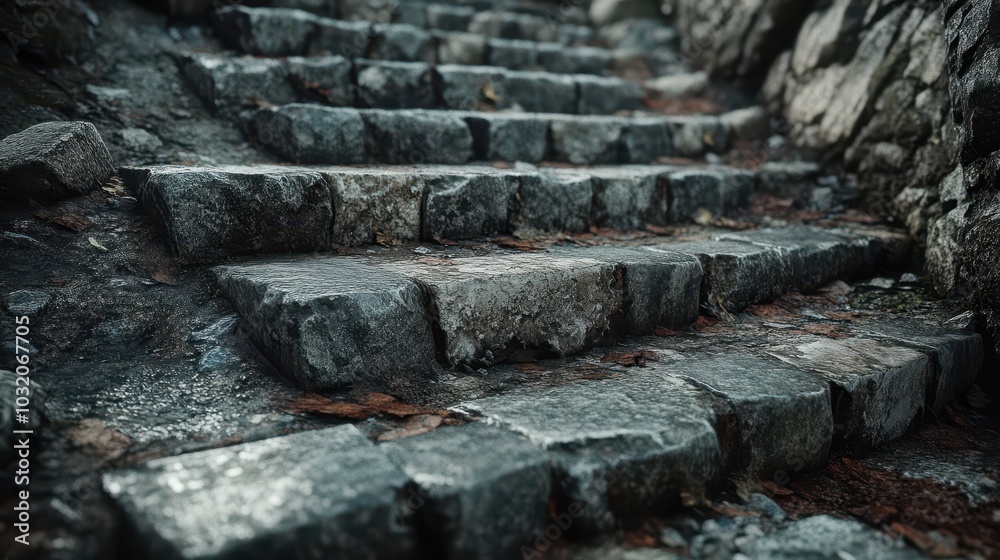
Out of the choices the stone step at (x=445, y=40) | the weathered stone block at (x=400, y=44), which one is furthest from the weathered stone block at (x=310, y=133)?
the weathered stone block at (x=400, y=44)

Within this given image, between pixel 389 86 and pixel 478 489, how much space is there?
3.11 m

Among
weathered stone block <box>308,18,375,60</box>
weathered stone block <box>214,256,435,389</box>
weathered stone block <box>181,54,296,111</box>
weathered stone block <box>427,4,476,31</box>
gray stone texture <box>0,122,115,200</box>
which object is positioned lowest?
weathered stone block <box>214,256,435,389</box>

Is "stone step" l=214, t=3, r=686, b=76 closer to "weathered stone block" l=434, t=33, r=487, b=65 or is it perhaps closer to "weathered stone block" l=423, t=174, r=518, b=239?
"weathered stone block" l=434, t=33, r=487, b=65

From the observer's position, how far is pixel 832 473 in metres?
2.04

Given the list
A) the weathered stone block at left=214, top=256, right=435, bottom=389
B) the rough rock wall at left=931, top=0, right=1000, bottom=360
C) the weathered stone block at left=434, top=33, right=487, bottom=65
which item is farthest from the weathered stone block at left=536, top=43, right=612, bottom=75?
the weathered stone block at left=214, top=256, right=435, bottom=389

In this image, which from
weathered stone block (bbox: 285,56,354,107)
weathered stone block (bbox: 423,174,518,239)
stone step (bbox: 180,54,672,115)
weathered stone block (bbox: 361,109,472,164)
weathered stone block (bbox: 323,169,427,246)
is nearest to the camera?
weathered stone block (bbox: 323,169,427,246)

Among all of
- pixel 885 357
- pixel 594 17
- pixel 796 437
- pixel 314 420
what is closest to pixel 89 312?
pixel 314 420

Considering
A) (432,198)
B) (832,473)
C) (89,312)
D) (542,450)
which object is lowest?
(832,473)

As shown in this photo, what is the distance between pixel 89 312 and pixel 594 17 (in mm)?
5741

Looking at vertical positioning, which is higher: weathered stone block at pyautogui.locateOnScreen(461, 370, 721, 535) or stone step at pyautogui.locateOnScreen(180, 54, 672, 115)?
stone step at pyautogui.locateOnScreen(180, 54, 672, 115)

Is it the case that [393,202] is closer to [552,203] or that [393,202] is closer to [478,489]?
[552,203]

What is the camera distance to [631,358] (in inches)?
90.9

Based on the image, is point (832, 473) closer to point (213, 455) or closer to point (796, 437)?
point (796, 437)

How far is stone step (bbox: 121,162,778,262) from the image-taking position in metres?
2.34
